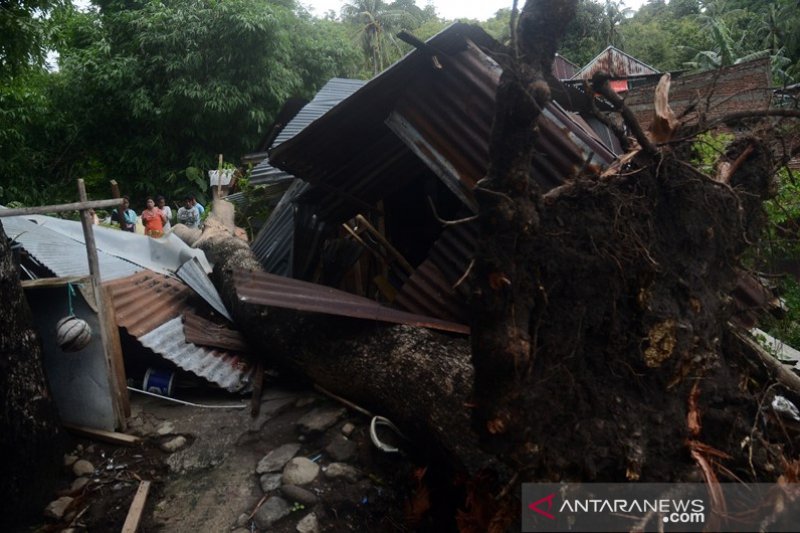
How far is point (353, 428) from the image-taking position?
3.52 meters

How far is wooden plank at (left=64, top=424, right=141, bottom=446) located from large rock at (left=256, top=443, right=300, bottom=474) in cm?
102

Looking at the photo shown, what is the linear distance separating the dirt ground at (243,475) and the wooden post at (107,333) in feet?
0.59

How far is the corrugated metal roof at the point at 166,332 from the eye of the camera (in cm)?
424

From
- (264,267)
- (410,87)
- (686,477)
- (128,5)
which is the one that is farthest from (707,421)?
(128,5)

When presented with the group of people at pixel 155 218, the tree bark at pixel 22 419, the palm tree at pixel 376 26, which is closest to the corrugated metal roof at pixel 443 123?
the tree bark at pixel 22 419

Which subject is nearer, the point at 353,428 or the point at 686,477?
the point at 686,477

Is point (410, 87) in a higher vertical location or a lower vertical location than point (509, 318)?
higher

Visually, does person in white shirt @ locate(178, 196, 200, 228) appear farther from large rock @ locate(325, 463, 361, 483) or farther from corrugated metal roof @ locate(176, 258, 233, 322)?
large rock @ locate(325, 463, 361, 483)

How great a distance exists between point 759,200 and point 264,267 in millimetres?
4831

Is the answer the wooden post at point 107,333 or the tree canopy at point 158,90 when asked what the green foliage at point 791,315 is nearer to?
the wooden post at point 107,333

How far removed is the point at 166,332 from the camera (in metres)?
4.52

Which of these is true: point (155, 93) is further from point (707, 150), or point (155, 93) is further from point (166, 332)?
point (707, 150)

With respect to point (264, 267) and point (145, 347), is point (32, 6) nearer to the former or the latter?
point (264, 267)

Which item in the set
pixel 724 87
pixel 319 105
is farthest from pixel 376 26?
pixel 319 105
